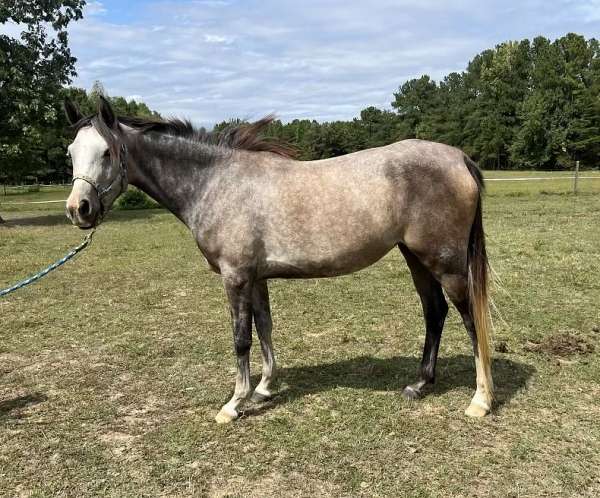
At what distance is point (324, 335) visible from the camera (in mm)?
5957

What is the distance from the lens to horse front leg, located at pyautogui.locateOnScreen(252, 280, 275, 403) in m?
4.28

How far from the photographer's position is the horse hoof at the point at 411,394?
13.8 ft

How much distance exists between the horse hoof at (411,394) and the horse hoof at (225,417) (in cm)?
146

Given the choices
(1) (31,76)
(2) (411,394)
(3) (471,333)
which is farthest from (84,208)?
(1) (31,76)

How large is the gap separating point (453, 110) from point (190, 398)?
74.4m

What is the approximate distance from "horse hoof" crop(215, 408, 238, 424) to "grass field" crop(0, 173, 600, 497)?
63 millimetres

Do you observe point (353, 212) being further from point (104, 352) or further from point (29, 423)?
point (104, 352)

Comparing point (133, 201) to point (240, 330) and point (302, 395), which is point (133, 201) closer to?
point (302, 395)

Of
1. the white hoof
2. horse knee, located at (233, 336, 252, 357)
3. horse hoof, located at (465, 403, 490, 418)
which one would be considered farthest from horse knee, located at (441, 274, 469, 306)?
the white hoof

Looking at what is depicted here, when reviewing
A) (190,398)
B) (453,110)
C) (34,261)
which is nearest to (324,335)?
(190,398)

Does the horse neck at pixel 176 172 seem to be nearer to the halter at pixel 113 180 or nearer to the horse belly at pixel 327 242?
the halter at pixel 113 180

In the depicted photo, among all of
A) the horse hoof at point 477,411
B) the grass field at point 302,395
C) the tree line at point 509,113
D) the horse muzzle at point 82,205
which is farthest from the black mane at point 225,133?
the tree line at point 509,113

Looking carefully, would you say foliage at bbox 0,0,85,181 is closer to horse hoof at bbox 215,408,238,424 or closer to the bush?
the bush

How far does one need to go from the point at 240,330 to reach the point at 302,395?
0.95 metres
